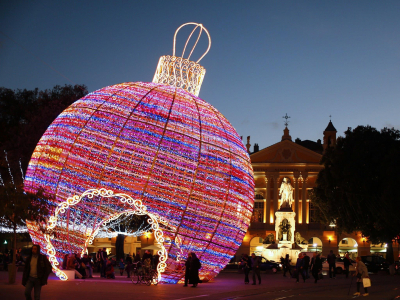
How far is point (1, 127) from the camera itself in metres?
32.2

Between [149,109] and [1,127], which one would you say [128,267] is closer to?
[149,109]

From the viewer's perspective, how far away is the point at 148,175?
1486cm

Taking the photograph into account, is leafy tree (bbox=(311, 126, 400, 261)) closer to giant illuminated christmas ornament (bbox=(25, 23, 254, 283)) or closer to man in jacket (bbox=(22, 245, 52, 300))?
giant illuminated christmas ornament (bbox=(25, 23, 254, 283))

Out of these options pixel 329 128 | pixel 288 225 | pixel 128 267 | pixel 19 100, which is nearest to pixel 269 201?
pixel 329 128

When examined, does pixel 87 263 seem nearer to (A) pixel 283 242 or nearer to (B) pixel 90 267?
(B) pixel 90 267

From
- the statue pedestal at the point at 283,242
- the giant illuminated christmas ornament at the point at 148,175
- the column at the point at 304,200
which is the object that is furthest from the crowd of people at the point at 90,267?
the column at the point at 304,200

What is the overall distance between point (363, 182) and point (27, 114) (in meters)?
18.8

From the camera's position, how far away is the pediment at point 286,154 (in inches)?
2739

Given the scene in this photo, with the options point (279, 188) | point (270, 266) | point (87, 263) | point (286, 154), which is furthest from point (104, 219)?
point (286, 154)

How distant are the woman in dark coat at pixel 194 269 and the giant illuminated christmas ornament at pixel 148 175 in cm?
30

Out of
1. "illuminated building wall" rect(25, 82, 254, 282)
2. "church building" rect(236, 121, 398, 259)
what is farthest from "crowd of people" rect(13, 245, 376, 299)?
"church building" rect(236, 121, 398, 259)

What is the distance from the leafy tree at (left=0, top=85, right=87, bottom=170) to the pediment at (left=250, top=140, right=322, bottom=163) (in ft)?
131

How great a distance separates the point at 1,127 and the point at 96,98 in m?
17.8

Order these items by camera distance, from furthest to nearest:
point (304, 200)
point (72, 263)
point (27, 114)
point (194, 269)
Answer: point (304, 200) < point (27, 114) < point (72, 263) < point (194, 269)
